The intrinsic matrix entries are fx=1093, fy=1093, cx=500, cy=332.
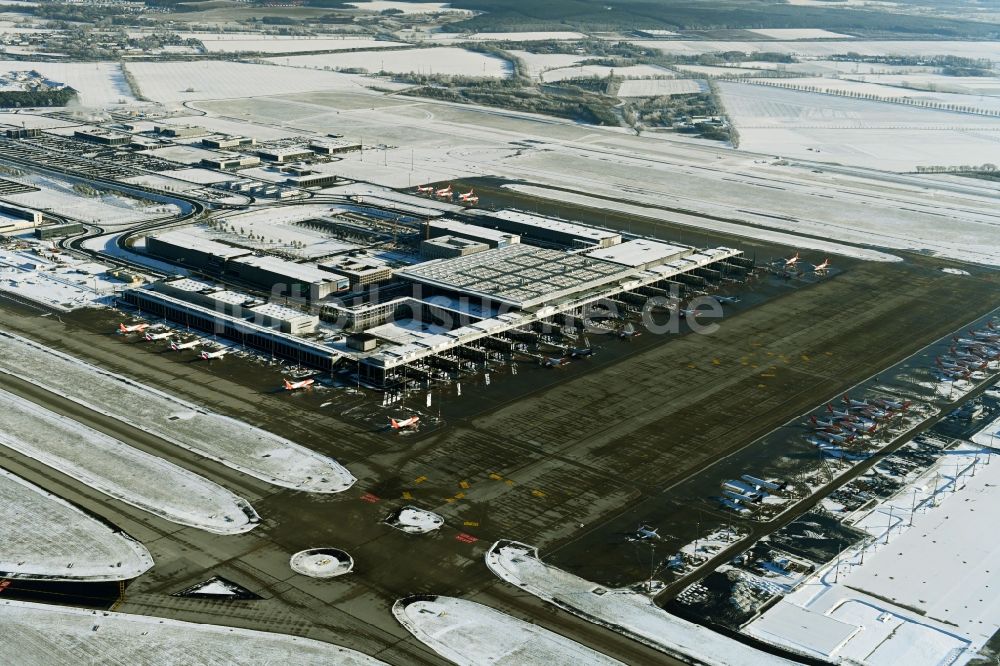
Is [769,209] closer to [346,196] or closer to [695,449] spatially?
[346,196]

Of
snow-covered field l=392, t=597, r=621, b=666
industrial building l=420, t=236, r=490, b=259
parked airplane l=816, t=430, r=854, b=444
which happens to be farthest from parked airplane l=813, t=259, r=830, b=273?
snow-covered field l=392, t=597, r=621, b=666

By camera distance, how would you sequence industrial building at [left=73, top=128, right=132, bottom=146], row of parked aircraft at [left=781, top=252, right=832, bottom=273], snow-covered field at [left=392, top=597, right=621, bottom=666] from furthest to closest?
industrial building at [left=73, top=128, right=132, bottom=146] → row of parked aircraft at [left=781, top=252, right=832, bottom=273] → snow-covered field at [left=392, top=597, right=621, bottom=666]

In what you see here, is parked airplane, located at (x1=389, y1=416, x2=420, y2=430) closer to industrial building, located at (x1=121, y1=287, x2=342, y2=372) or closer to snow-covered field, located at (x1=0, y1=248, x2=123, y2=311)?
industrial building, located at (x1=121, y1=287, x2=342, y2=372)

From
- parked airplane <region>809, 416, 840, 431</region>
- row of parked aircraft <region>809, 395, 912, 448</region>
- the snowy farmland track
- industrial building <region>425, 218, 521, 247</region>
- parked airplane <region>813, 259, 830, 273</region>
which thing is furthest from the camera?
parked airplane <region>813, 259, 830, 273</region>

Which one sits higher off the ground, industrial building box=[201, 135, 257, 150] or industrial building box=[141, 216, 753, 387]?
industrial building box=[201, 135, 257, 150]

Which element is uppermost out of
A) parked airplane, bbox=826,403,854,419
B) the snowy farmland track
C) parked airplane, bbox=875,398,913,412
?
parked airplane, bbox=875,398,913,412

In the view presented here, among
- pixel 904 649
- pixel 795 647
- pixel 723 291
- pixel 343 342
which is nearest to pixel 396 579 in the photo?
pixel 795 647
